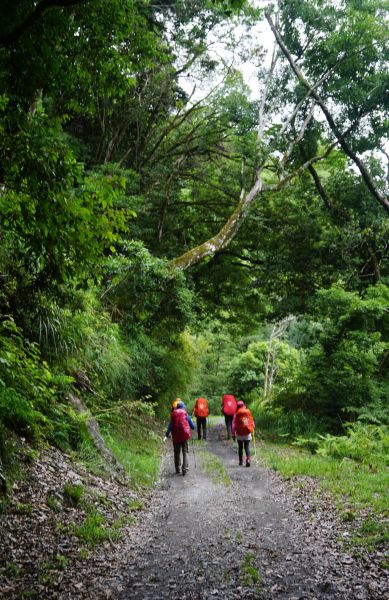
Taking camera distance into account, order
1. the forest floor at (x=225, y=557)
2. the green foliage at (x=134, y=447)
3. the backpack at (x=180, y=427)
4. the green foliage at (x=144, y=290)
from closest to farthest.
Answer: the forest floor at (x=225, y=557) → the green foliage at (x=134, y=447) → the backpack at (x=180, y=427) → the green foliage at (x=144, y=290)

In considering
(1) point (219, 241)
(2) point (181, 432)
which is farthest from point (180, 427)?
(1) point (219, 241)

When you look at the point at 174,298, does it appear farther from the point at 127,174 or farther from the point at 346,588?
the point at 346,588

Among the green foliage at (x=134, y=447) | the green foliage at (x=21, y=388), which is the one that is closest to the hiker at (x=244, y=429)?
the green foliage at (x=134, y=447)

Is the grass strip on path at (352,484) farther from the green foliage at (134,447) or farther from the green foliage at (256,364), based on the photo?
the green foliage at (256,364)

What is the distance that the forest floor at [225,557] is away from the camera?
14.3 feet

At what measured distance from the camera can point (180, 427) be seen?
10.1 meters

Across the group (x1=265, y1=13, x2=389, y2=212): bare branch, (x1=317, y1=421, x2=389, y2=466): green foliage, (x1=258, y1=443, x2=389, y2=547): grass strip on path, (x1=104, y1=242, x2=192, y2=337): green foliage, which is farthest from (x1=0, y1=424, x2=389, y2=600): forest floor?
(x1=265, y1=13, x2=389, y2=212): bare branch

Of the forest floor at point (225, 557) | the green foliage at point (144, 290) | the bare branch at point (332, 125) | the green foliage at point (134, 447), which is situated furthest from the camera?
the bare branch at point (332, 125)

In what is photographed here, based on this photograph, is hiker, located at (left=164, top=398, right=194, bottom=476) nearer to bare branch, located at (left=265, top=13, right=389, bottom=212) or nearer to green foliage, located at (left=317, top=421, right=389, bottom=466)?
green foliage, located at (left=317, top=421, right=389, bottom=466)

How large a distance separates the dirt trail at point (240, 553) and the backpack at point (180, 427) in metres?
1.71

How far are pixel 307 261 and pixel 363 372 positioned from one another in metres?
4.95

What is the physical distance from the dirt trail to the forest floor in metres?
0.01

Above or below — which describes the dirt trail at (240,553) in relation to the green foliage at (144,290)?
below

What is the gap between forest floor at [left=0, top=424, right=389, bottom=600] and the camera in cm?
436
